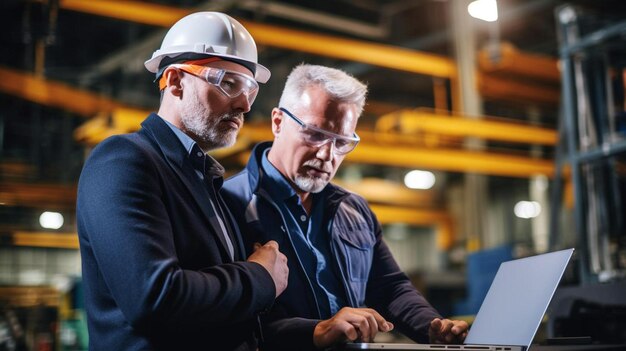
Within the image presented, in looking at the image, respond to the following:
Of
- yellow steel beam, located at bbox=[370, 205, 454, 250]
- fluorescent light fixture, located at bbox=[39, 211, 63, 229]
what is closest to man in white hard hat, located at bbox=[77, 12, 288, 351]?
fluorescent light fixture, located at bbox=[39, 211, 63, 229]

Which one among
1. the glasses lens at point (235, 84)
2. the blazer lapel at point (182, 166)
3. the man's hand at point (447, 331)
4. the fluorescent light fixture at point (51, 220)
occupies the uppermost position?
the fluorescent light fixture at point (51, 220)

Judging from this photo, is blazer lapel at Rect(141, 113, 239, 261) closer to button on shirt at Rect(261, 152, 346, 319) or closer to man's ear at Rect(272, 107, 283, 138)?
button on shirt at Rect(261, 152, 346, 319)

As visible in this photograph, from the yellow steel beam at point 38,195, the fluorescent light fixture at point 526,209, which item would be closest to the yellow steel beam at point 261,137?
the yellow steel beam at point 38,195

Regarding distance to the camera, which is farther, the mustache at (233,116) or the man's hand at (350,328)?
the mustache at (233,116)

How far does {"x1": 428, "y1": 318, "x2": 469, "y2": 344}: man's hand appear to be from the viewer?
2137 millimetres

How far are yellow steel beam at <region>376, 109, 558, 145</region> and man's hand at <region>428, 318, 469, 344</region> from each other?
649 cm

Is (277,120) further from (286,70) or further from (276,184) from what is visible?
(286,70)

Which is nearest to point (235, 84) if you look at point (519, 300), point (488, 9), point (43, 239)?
point (519, 300)

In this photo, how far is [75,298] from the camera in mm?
6957

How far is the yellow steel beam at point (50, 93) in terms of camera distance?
25.9 ft

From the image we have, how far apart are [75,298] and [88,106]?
2.85m

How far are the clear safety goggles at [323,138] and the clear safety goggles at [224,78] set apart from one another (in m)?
0.48

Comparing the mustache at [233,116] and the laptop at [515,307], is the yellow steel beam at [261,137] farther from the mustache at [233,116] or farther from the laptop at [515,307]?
the laptop at [515,307]

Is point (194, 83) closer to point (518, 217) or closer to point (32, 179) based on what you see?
point (32, 179)
